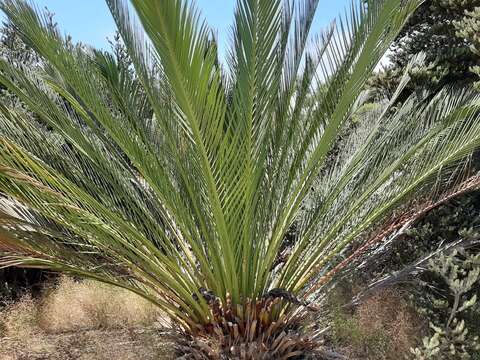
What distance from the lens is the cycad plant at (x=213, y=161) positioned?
103 inches

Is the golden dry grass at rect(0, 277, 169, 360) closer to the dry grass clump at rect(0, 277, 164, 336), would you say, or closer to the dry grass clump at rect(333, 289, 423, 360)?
the dry grass clump at rect(0, 277, 164, 336)

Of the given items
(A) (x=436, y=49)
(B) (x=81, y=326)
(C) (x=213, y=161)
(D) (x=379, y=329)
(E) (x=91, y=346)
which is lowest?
(D) (x=379, y=329)

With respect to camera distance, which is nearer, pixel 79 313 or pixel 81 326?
pixel 81 326

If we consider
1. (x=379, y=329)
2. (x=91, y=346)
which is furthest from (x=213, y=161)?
(x=91, y=346)

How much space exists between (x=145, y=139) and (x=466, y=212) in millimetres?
3377

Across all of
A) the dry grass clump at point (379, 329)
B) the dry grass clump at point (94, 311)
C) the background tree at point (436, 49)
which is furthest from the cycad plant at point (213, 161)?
the dry grass clump at point (94, 311)

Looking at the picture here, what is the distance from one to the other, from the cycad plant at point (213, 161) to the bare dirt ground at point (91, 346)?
43.7 inches

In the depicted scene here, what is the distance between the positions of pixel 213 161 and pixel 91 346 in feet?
10.2

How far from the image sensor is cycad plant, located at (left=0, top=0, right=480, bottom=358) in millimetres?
2627

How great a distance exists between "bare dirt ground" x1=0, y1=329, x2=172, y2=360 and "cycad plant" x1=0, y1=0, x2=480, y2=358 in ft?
3.64

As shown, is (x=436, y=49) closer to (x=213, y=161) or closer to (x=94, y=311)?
(x=213, y=161)

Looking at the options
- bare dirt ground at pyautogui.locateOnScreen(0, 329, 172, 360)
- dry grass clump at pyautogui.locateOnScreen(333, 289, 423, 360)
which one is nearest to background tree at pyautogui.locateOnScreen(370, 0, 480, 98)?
dry grass clump at pyautogui.locateOnScreen(333, 289, 423, 360)

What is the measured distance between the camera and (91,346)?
16.1ft

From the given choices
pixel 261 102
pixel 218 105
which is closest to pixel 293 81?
pixel 261 102
